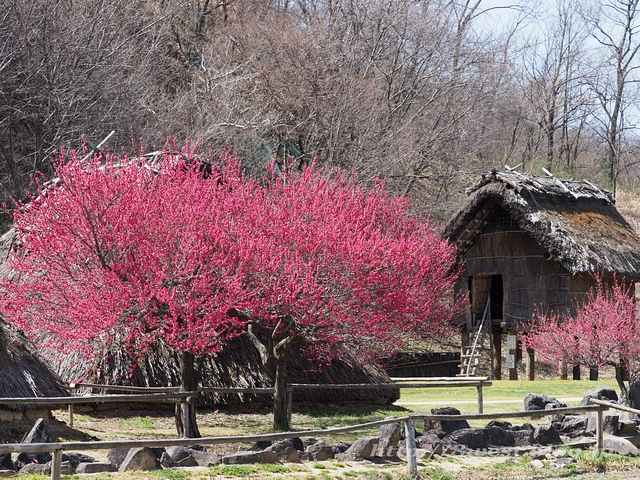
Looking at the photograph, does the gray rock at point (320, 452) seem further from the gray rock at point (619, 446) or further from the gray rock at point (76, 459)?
the gray rock at point (619, 446)

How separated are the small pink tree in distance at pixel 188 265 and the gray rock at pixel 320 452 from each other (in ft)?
5.10

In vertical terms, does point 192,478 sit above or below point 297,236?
below

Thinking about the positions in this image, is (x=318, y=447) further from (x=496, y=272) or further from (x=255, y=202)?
(x=496, y=272)

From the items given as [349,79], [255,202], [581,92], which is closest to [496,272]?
[349,79]

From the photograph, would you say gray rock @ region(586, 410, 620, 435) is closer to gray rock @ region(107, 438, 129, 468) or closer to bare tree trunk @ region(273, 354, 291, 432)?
bare tree trunk @ region(273, 354, 291, 432)

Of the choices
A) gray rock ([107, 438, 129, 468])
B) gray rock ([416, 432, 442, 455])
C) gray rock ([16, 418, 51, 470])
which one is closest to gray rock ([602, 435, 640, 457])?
gray rock ([416, 432, 442, 455])

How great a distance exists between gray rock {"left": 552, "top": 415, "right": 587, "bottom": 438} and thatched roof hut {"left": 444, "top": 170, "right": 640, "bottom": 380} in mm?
9990

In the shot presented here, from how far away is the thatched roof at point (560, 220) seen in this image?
76.5 feet

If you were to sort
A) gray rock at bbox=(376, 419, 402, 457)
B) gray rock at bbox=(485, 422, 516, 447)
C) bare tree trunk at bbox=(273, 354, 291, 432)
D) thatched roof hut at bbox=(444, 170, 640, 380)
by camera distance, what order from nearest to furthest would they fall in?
gray rock at bbox=(376, 419, 402, 457) → gray rock at bbox=(485, 422, 516, 447) → bare tree trunk at bbox=(273, 354, 291, 432) → thatched roof hut at bbox=(444, 170, 640, 380)

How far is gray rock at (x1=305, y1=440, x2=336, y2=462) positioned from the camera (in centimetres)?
1001

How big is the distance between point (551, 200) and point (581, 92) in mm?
22878

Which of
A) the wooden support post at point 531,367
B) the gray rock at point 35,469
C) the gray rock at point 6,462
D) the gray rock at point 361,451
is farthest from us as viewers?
the wooden support post at point 531,367

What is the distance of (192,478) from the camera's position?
334 inches

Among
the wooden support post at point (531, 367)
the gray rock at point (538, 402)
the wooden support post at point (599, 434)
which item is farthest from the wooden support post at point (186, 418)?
the wooden support post at point (531, 367)
